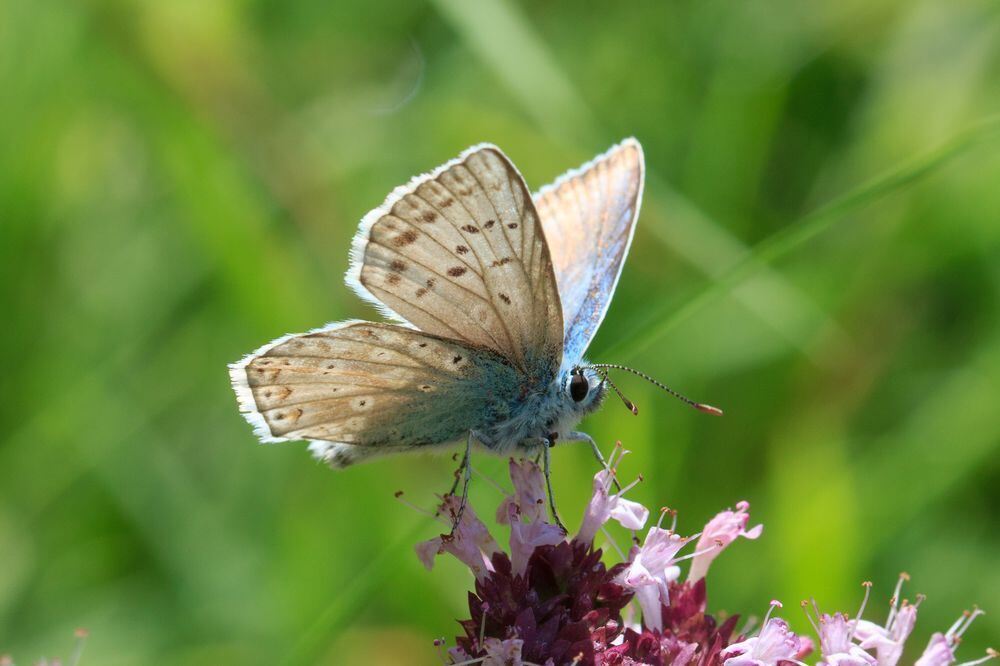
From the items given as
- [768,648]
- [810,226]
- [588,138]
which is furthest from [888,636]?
[588,138]

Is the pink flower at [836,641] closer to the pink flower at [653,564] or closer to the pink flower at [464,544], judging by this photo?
the pink flower at [653,564]

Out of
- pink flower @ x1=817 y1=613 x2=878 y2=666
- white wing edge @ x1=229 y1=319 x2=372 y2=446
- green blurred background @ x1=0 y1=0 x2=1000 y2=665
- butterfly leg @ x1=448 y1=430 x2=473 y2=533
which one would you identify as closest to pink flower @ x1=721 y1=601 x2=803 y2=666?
pink flower @ x1=817 y1=613 x2=878 y2=666

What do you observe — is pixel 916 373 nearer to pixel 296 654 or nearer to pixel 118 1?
pixel 296 654

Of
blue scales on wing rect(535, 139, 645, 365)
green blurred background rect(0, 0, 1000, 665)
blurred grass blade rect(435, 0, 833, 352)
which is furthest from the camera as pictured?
blurred grass blade rect(435, 0, 833, 352)

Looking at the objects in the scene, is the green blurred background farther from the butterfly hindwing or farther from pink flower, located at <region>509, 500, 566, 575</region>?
pink flower, located at <region>509, 500, 566, 575</region>

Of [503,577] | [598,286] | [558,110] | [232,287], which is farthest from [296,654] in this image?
[558,110]

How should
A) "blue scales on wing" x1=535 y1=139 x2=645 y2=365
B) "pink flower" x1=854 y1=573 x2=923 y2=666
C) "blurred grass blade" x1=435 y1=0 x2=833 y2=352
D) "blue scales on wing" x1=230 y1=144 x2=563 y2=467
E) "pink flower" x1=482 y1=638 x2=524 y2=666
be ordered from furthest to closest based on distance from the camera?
1. "blurred grass blade" x1=435 y1=0 x2=833 y2=352
2. "blue scales on wing" x1=535 y1=139 x2=645 y2=365
3. "blue scales on wing" x1=230 y1=144 x2=563 y2=467
4. "pink flower" x1=854 y1=573 x2=923 y2=666
5. "pink flower" x1=482 y1=638 x2=524 y2=666

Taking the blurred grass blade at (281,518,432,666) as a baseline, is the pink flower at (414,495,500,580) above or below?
above
